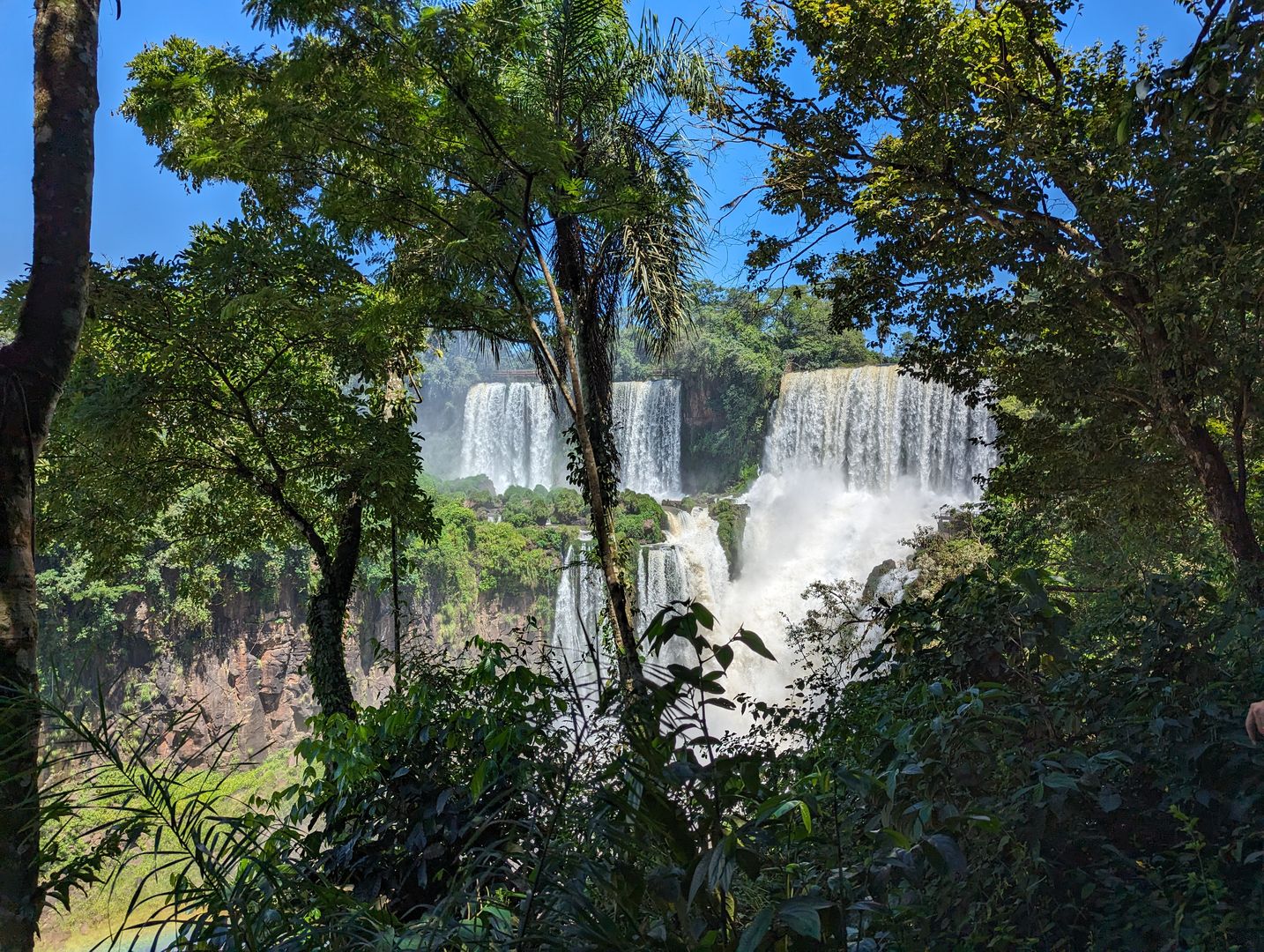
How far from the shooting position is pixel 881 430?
1812 centimetres

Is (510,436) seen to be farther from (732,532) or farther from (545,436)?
(732,532)

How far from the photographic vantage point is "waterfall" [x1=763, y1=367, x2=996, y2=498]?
1716 cm

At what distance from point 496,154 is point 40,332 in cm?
279

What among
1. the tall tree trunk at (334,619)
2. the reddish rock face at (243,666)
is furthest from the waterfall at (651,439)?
the tall tree trunk at (334,619)

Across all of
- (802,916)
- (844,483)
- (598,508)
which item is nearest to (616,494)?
(598,508)

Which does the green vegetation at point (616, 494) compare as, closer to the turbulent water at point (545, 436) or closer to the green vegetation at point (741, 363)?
the turbulent water at point (545, 436)

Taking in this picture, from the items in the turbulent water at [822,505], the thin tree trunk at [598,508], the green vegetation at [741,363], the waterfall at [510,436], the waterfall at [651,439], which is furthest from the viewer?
the waterfall at [510,436]

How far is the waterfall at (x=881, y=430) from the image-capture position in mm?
17156

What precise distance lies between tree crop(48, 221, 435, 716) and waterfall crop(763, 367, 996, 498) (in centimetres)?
1293

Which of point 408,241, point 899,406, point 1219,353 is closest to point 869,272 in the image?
point 1219,353

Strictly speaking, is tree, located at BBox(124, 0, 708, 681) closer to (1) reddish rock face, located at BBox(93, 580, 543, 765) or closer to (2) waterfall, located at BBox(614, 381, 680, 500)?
(1) reddish rock face, located at BBox(93, 580, 543, 765)

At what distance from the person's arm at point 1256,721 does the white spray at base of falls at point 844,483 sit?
1453 centimetres

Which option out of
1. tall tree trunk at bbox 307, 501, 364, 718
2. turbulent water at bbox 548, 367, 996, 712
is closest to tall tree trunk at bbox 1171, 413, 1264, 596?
tall tree trunk at bbox 307, 501, 364, 718

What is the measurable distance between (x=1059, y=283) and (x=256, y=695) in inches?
800
